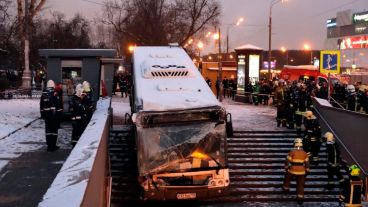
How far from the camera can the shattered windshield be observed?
1257cm

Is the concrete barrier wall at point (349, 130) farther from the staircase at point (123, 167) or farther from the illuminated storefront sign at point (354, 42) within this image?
the illuminated storefront sign at point (354, 42)

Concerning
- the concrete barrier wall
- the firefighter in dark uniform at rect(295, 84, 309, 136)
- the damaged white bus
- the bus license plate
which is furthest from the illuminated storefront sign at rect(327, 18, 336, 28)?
the bus license plate

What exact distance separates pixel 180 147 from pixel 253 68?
2200cm

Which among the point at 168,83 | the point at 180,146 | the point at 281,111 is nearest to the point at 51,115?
the point at 168,83

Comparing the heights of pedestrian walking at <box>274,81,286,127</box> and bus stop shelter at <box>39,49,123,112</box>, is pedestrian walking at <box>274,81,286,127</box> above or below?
below

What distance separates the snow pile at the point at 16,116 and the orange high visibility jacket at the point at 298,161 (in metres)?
9.37

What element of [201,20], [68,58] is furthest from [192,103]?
[201,20]

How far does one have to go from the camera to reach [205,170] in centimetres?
1276

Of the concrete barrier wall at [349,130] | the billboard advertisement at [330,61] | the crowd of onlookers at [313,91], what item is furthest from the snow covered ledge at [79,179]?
the crowd of onlookers at [313,91]

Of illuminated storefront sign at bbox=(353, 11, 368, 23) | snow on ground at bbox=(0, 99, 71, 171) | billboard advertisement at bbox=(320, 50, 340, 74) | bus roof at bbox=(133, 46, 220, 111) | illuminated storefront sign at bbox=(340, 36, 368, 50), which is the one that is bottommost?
snow on ground at bbox=(0, 99, 71, 171)

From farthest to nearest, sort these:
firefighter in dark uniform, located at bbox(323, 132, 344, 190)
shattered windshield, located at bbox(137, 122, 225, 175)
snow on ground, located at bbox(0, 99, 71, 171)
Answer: snow on ground, located at bbox(0, 99, 71, 171)
firefighter in dark uniform, located at bbox(323, 132, 344, 190)
shattered windshield, located at bbox(137, 122, 225, 175)

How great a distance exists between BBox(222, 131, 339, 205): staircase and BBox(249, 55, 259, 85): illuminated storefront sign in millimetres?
14865

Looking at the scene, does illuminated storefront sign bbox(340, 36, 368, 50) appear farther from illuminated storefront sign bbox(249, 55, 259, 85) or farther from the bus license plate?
the bus license plate

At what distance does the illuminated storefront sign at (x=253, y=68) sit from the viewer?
3372cm
